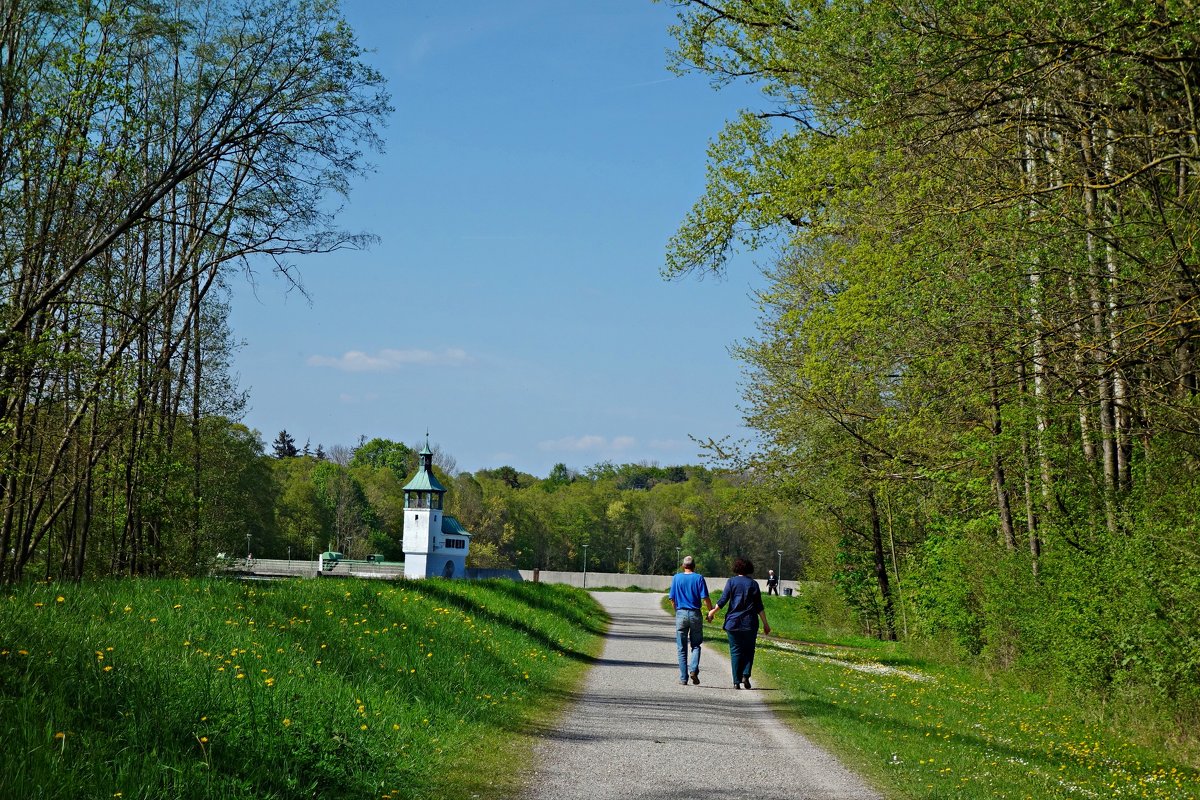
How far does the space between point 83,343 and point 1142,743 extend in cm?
1914

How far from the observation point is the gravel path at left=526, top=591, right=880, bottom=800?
747 cm

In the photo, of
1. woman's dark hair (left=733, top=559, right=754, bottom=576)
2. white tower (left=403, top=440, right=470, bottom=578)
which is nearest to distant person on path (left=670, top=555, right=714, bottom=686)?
woman's dark hair (left=733, top=559, right=754, bottom=576)

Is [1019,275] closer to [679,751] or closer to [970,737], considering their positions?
[970,737]

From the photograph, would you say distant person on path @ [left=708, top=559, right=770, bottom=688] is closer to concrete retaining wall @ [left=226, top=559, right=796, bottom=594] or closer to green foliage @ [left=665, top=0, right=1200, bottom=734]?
green foliage @ [left=665, top=0, right=1200, bottom=734]

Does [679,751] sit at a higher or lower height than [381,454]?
lower

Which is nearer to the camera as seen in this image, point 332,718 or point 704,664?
point 332,718

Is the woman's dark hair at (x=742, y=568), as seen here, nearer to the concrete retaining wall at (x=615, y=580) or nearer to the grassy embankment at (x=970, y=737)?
the grassy embankment at (x=970, y=737)

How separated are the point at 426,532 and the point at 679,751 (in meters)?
85.2

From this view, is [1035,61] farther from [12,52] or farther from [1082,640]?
[12,52]

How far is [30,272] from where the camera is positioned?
53.8 feet

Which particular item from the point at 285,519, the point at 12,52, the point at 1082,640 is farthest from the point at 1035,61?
the point at 285,519

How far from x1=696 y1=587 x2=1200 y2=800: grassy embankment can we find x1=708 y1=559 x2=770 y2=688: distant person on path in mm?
570

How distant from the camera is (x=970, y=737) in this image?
1132 cm

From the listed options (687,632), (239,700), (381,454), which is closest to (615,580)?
(381,454)
